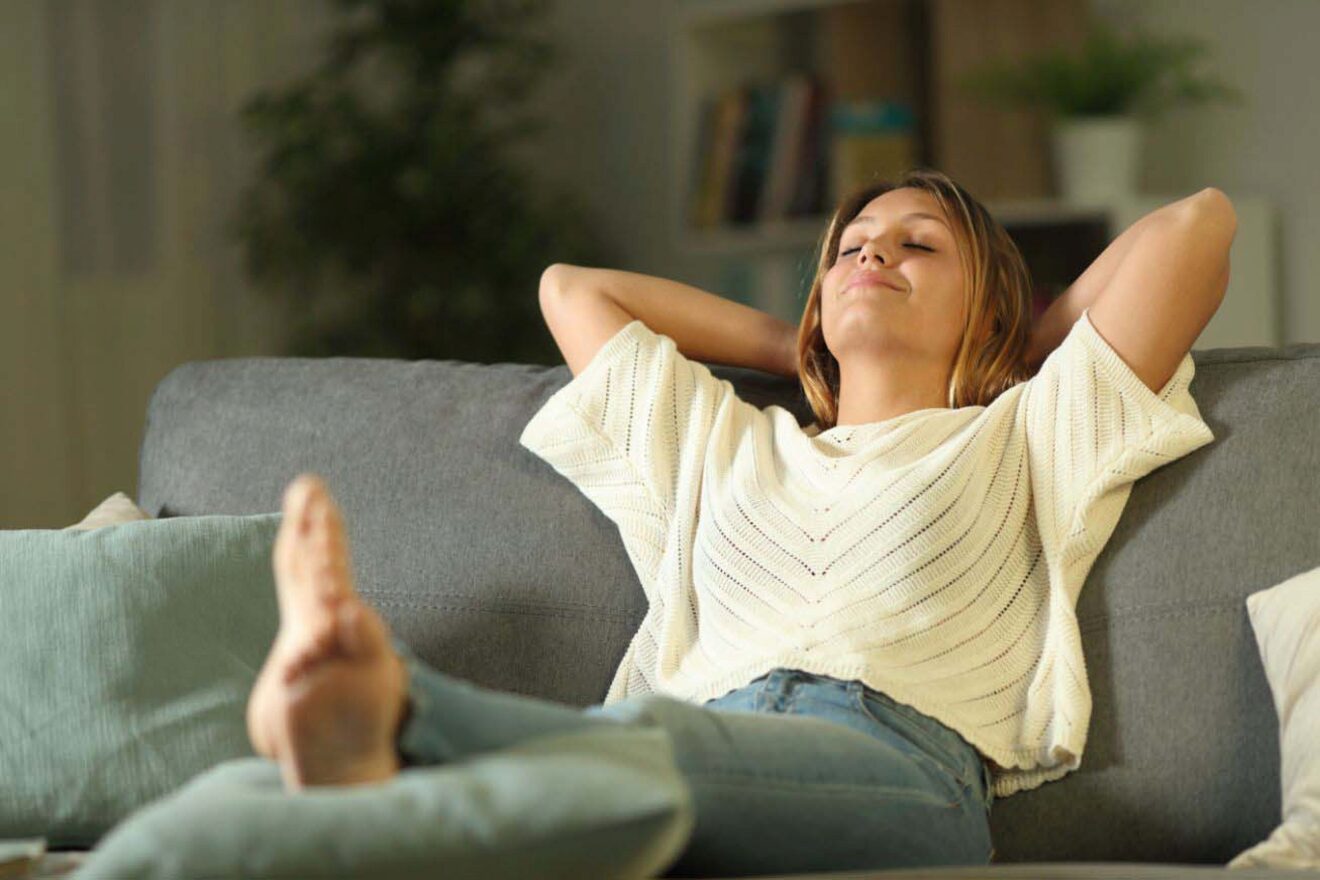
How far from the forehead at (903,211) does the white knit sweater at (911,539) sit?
0.24 meters

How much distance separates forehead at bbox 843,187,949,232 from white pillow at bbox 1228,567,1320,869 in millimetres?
581

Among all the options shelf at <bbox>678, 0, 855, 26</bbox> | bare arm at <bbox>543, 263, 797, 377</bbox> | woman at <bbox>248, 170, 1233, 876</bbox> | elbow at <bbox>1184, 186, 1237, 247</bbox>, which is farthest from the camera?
shelf at <bbox>678, 0, 855, 26</bbox>

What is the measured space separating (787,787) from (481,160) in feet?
9.63

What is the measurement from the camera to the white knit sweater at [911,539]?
1502 millimetres

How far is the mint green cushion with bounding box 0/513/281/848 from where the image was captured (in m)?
1.54

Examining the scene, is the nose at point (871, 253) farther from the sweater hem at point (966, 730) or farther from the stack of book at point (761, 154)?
the stack of book at point (761, 154)

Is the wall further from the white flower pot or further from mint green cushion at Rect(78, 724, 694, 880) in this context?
mint green cushion at Rect(78, 724, 694, 880)

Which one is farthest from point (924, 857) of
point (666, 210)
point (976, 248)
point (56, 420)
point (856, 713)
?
point (666, 210)

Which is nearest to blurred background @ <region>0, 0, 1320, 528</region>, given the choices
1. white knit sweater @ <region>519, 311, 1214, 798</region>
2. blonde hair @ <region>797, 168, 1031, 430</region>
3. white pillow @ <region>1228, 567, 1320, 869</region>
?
blonde hair @ <region>797, 168, 1031, 430</region>

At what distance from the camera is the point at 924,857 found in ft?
4.19

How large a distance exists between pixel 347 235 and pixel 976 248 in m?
2.36

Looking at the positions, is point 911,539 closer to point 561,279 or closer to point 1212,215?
point 1212,215

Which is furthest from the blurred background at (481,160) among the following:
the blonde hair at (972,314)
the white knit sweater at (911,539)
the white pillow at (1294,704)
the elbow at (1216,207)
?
the white pillow at (1294,704)

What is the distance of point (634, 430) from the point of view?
1.74m
